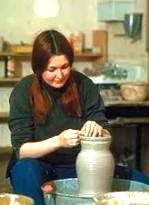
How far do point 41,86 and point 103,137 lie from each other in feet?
1.53

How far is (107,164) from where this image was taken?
6.94 ft

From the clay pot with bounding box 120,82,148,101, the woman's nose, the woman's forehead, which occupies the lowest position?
the clay pot with bounding box 120,82,148,101

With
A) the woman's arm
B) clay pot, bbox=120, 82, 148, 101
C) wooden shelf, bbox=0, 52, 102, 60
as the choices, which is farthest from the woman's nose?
wooden shelf, bbox=0, 52, 102, 60

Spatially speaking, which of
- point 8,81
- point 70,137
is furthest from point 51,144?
point 8,81

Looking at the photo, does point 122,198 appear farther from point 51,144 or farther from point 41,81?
point 41,81

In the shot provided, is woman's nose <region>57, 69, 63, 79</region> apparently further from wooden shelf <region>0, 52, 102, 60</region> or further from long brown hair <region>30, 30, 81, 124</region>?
wooden shelf <region>0, 52, 102, 60</region>

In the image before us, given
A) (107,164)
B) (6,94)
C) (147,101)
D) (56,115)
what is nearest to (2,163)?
(6,94)

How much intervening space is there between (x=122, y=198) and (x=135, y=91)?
2.05 metres

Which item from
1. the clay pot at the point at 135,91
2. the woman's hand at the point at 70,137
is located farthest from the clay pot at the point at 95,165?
the clay pot at the point at 135,91

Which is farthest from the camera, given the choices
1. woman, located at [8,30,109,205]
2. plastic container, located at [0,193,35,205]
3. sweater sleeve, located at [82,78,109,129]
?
sweater sleeve, located at [82,78,109,129]

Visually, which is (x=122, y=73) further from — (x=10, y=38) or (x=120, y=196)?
(x=120, y=196)

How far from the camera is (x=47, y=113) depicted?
242cm

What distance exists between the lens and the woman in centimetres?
229

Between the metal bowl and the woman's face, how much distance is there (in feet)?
2.20
